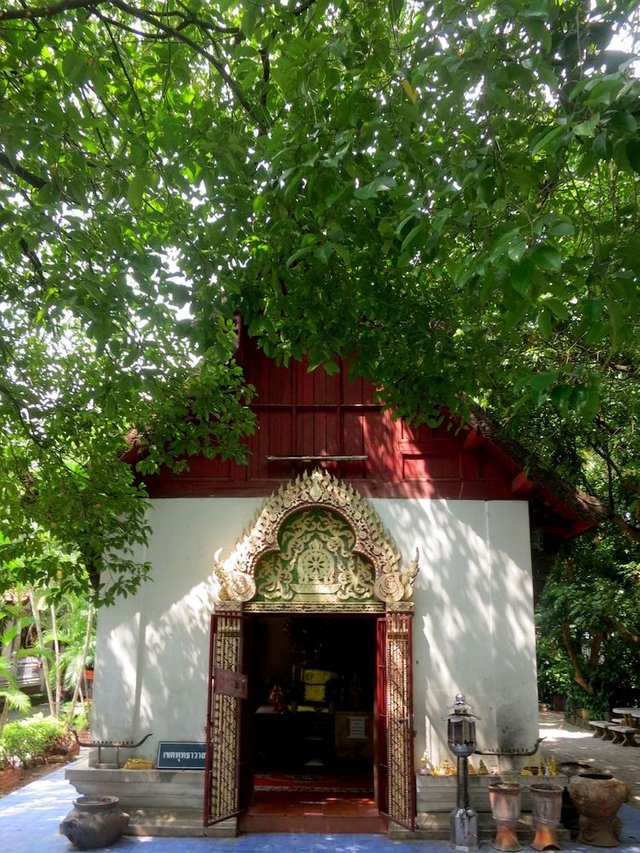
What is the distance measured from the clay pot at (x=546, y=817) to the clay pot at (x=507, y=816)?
8.0 inches

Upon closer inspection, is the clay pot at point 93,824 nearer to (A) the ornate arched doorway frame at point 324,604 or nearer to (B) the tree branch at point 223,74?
(A) the ornate arched doorway frame at point 324,604

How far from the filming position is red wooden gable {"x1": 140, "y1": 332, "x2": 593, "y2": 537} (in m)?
8.17

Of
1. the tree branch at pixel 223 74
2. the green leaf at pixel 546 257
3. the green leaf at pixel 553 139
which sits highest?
the tree branch at pixel 223 74

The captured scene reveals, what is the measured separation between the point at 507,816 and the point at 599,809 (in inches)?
37.2

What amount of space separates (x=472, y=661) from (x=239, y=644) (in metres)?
2.41

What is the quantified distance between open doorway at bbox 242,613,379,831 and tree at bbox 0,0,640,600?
10.8ft

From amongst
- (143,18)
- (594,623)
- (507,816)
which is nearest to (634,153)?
(143,18)

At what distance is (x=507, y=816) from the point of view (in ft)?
22.5

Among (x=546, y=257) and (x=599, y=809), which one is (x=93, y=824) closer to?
(x=599, y=809)

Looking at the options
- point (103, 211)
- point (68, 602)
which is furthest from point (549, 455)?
point (68, 602)

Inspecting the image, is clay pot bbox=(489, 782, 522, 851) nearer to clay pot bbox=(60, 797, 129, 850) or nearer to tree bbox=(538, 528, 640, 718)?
clay pot bbox=(60, 797, 129, 850)

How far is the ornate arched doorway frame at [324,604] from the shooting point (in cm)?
721

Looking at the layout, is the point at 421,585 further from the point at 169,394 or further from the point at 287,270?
the point at 287,270

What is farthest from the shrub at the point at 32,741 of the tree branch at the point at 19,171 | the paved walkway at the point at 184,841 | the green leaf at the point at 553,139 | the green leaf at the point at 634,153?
the green leaf at the point at 634,153
